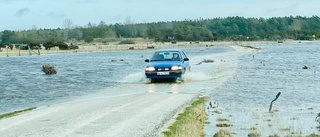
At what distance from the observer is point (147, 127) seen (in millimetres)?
11430

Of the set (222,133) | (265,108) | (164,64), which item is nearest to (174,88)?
(164,64)

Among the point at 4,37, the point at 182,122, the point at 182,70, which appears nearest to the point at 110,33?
the point at 4,37

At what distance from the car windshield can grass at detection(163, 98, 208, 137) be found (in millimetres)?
Result: 8564

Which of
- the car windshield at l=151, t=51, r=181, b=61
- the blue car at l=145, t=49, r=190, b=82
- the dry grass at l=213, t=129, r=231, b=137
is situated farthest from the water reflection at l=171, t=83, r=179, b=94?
the dry grass at l=213, t=129, r=231, b=137

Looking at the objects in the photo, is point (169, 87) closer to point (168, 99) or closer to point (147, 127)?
point (168, 99)

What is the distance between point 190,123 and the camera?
1231 cm

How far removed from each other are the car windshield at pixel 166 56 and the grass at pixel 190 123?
856 cm

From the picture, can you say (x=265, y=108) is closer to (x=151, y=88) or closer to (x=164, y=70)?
(x=151, y=88)

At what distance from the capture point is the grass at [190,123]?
36.1 ft

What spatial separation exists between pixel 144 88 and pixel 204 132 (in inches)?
399

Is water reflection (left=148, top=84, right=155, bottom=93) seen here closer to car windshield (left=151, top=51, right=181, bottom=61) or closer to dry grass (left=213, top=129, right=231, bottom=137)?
car windshield (left=151, top=51, right=181, bottom=61)

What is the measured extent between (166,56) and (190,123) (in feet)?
43.1

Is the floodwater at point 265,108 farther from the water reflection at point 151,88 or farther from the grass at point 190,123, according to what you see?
the water reflection at point 151,88

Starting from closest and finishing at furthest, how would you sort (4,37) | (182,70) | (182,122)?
1. (182,122)
2. (182,70)
3. (4,37)
